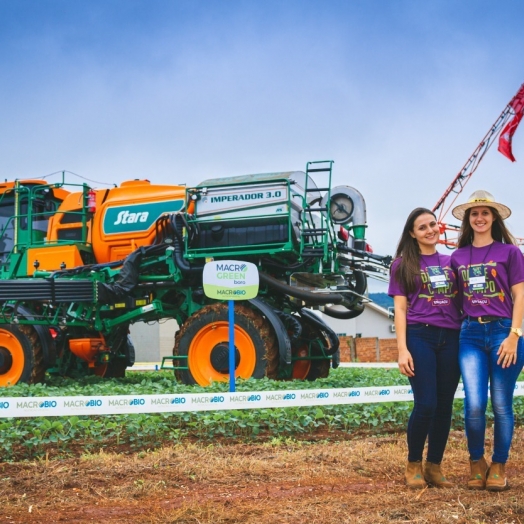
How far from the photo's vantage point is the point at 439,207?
52.5 metres

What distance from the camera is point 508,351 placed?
4867mm

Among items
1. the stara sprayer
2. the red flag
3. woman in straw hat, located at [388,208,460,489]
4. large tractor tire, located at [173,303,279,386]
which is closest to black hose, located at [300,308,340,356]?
the stara sprayer

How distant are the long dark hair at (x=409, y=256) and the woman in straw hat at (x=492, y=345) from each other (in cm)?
32

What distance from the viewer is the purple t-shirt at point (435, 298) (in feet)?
16.7

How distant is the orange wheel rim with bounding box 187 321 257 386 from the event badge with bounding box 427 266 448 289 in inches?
233

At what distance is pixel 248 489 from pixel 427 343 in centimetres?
155

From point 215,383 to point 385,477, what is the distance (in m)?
4.75

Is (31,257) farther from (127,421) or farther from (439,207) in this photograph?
(439,207)

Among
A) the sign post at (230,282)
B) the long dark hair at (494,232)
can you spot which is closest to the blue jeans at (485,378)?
the long dark hair at (494,232)

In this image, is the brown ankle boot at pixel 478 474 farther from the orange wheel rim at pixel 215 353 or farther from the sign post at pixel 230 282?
the orange wheel rim at pixel 215 353

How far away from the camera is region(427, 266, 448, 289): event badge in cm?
513

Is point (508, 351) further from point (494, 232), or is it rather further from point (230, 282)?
point (230, 282)

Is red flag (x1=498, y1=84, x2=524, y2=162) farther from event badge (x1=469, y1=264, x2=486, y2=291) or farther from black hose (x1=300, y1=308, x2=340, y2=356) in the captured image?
event badge (x1=469, y1=264, x2=486, y2=291)

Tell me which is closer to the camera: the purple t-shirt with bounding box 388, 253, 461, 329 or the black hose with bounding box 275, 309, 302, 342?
the purple t-shirt with bounding box 388, 253, 461, 329
